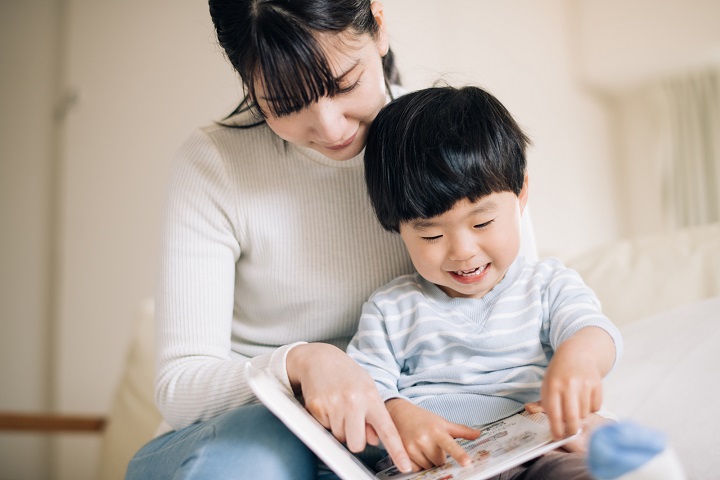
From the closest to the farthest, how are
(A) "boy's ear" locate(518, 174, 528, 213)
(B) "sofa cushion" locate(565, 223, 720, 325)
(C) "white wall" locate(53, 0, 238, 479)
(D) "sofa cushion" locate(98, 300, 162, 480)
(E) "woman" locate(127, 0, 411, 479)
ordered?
(E) "woman" locate(127, 0, 411, 479)
(A) "boy's ear" locate(518, 174, 528, 213)
(B) "sofa cushion" locate(565, 223, 720, 325)
(D) "sofa cushion" locate(98, 300, 162, 480)
(C) "white wall" locate(53, 0, 238, 479)

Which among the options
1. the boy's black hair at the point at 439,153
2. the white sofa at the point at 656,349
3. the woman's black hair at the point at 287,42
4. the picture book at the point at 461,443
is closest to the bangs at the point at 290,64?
the woman's black hair at the point at 287,42

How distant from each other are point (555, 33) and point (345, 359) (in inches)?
97.5

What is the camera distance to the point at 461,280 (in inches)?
32.7

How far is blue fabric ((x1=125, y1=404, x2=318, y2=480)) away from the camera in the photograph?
Result: 25.7 inches

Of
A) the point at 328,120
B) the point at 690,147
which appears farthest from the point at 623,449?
the point at 690,147

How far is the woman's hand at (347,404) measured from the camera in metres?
0.66

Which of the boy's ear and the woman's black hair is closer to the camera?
the woman's black hair

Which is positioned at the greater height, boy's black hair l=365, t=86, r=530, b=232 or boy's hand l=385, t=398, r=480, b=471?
boy's black hair l=365, t=86, r=530, b=232

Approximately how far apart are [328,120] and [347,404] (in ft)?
1.15

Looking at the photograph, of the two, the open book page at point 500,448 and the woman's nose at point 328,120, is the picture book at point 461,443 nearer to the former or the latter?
→ the open book page at point 500,448

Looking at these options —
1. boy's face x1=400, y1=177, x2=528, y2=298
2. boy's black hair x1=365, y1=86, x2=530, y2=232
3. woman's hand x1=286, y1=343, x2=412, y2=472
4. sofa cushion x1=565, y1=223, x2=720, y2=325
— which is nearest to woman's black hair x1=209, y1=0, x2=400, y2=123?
boy's black hair x1=365, y1=86, x2=530, y2=232

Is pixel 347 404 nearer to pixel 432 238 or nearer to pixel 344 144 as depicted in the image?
pixel 432 238

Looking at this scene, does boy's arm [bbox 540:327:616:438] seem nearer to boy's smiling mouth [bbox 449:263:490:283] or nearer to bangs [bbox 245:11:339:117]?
boy's smiling mouth [bbox 449:263:490:283]

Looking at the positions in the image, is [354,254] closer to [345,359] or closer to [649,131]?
[345,359]
